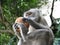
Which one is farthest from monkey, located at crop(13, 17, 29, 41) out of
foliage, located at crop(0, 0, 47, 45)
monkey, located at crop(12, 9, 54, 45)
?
foliage, located at crop(0, 0, 47, 45)

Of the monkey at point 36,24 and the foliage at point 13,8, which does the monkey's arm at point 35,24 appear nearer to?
the monkey at point 36,24

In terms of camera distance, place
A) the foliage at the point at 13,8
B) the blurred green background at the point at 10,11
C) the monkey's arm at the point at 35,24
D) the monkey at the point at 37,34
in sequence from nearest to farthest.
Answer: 1. the monkey's arm at the point at 35,24
2. the monkey at the point at 37,34
3. the blurred green background at the point at 10,11
4. the foliage at the point at 13,8

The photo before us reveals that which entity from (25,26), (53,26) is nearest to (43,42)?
(25,26)

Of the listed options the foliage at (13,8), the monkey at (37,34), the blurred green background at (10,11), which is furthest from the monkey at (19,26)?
the foliage at (13,8)

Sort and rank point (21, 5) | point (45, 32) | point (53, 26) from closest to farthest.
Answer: point (45, 32), point (53, 26), point (21, 5)

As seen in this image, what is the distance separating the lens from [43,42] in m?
3.58

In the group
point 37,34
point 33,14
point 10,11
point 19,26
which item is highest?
point 33,14

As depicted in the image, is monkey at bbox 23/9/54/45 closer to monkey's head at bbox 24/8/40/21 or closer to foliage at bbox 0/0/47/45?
monkey's head at bbox 24/8/40/21

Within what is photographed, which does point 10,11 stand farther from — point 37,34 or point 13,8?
point 37,34

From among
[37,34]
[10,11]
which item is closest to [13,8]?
[10,11]

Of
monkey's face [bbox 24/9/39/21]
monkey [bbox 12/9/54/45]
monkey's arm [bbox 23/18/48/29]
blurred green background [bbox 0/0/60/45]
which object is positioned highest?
monkey's face [bbox 24/9/39/21]

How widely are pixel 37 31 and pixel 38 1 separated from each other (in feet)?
21.3

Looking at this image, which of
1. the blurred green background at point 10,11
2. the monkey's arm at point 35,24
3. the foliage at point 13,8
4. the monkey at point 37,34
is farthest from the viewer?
the foliage at point 13,8

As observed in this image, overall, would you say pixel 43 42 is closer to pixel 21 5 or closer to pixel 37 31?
pixel 37 31
